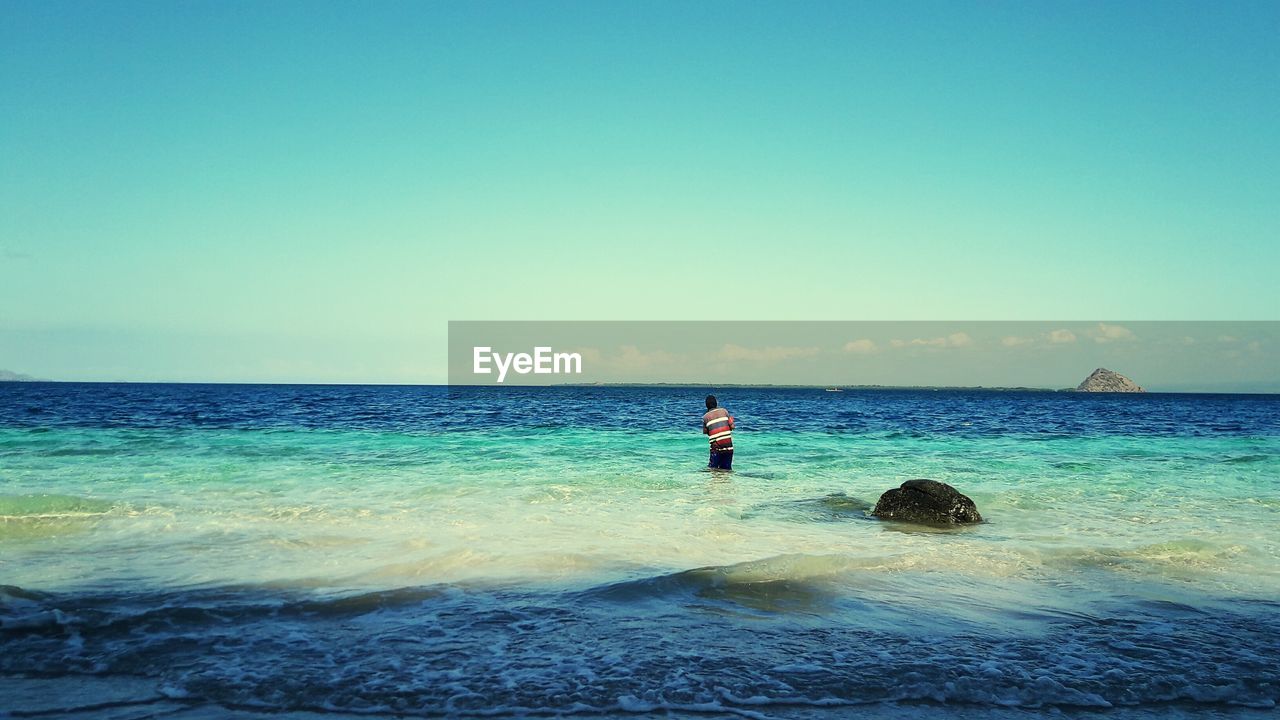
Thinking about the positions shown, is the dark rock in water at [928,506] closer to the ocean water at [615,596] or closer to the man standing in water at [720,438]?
the ocean water at [615,596]

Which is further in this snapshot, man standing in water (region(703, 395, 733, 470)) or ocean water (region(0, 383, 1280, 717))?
man standing in water (region(703, 395, 733, 470))

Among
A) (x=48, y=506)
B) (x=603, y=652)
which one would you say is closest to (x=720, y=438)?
(x=48, y=506)

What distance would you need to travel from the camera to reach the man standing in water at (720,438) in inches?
759

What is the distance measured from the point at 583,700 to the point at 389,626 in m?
2.22

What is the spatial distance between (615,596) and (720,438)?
40.2 feet

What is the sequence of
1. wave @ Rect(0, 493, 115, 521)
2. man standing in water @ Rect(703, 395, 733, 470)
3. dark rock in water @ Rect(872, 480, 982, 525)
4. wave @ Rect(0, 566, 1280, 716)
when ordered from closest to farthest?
wave @ Rect(0, 566, 1280, 716) < wave @ Rect(0, 493, 115, 521) < dark rock in water @ Rect(872, 480, 982, 525) < man standing in water @ Rect(703, 395, 733, 470)

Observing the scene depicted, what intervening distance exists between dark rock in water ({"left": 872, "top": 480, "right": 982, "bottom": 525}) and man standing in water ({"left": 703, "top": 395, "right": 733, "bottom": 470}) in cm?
685

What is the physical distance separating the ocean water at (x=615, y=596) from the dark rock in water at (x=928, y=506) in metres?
0.42

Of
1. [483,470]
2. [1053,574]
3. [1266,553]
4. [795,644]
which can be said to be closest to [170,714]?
[795,644]

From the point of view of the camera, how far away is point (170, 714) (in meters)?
4.49

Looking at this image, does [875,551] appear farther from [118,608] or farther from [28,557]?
[28,557]

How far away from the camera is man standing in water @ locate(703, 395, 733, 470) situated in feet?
63.3

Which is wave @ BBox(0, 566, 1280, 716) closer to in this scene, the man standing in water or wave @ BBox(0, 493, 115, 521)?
wave @ BBox(0, 493, 115, 521)

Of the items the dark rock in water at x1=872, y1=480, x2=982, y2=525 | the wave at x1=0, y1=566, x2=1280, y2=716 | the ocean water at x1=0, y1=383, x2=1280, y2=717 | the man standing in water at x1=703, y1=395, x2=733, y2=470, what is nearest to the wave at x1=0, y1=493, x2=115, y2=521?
the ocean water at x1=0, y1=383, x2=1280, y2=717
